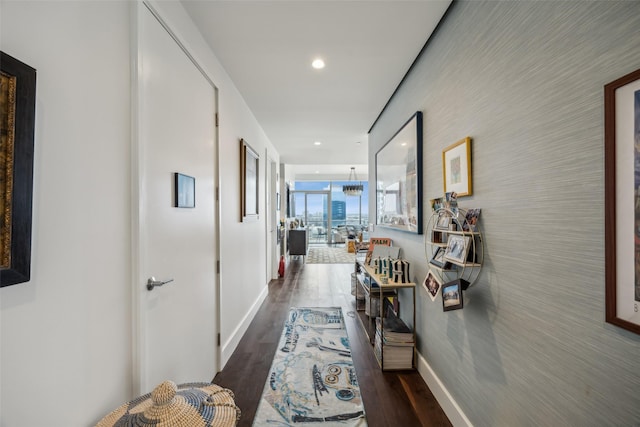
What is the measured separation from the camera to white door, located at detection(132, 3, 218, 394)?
1168 millimetres

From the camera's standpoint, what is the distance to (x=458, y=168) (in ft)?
4.90

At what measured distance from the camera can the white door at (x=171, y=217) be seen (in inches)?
46.0

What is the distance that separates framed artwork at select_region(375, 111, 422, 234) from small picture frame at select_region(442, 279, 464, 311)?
0.70 metres

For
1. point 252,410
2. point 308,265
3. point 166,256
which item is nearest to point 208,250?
point 166,256

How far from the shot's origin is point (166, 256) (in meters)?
1.37

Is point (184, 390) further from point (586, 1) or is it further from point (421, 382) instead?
point (586, 1)

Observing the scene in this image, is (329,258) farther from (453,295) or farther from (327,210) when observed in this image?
(453,295)

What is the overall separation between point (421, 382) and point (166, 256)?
204 centimetres

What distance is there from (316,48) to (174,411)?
90.2 inches

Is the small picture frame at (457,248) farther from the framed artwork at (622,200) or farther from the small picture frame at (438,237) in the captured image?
the framed artwork at (622,200)

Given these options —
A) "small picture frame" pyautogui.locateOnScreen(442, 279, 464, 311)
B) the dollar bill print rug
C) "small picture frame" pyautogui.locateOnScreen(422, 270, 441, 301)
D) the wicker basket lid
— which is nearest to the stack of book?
the dollar bill print rug

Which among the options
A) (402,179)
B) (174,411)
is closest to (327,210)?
(402,179)

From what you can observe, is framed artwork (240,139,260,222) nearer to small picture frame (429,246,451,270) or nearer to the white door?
the white door

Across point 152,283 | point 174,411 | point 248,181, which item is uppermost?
point 248,181
